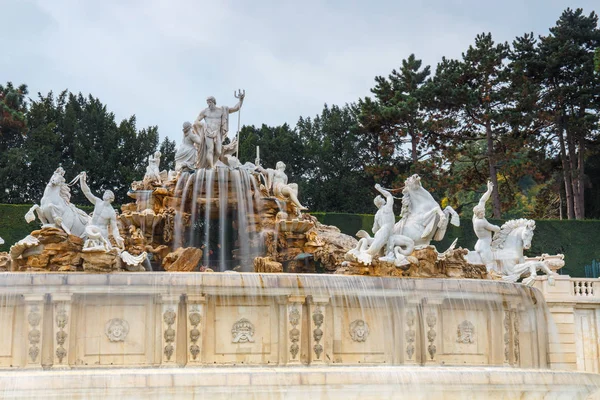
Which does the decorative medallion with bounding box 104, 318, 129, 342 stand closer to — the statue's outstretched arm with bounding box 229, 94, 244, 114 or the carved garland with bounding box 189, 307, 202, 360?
the carved garland with bounding box 189, 307, 202, 360

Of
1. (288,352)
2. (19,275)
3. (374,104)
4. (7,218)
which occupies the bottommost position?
(288,352)

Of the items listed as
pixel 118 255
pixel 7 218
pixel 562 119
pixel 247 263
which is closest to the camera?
pixel 118 255

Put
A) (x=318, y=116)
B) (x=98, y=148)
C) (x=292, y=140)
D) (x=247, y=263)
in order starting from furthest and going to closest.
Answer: (x=318, y=116), (x=292, y=140), (x=98, y=148), (x=247, y=263)

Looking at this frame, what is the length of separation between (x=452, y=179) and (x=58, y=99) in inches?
975

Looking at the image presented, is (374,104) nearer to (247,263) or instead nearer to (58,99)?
(58,99)

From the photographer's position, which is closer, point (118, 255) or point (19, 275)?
point (19, 275)

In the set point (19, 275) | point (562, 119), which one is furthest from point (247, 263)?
point (562, 119)

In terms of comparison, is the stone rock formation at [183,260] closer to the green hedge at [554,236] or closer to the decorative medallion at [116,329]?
the decorative medallion at [116,329]

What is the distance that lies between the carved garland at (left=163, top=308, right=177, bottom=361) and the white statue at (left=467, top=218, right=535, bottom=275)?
10.2 m

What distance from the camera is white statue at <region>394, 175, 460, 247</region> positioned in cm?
2214

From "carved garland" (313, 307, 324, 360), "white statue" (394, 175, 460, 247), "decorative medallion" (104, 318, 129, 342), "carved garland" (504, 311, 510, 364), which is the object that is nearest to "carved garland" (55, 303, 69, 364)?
"decorative medallion" (104, 318, 129, 342)

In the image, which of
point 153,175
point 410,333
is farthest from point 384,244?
point 153,175

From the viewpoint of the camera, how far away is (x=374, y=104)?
5147 centimetres

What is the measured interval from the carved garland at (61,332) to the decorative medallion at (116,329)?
2.54 feet
